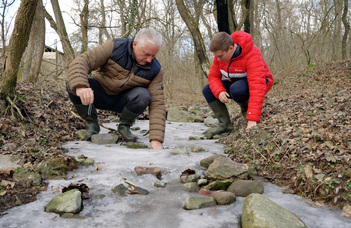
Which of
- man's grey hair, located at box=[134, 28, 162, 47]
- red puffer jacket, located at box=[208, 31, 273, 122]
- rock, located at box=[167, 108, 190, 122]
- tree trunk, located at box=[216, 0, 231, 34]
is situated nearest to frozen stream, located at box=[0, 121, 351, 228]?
red puffer jacket, located at box=[208, 31, 273, 122]

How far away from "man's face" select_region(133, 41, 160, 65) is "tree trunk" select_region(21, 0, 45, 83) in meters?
3.26

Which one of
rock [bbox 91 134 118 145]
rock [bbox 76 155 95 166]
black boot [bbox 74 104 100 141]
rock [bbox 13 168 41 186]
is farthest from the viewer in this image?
black boot [bbox 74 104 100 141]

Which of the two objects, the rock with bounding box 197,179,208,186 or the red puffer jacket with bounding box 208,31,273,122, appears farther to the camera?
the red puffer jacket with bounding box 208,31,273,122

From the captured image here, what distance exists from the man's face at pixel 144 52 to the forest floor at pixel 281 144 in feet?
4.36

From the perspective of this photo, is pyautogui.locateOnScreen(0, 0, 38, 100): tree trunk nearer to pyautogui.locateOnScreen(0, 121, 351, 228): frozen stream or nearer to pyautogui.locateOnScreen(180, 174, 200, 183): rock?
pyautogui.locateOnScreen(0, 121, 351, 228): frozen stream

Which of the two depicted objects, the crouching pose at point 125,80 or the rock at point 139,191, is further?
the crouching pose at point 125,80

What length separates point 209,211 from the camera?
1.67 meters

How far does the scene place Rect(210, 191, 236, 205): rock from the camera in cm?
177

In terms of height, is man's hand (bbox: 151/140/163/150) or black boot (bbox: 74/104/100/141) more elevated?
black boot (bbox: 74/104/100/141)

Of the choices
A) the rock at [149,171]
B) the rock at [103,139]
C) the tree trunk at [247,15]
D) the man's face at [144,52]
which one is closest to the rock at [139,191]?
the rock at [149,171]

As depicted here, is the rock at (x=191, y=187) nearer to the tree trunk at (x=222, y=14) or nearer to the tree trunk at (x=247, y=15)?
the tree trunk at (x=222, y=14)

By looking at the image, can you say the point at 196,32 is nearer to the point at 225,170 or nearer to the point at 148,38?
the point at 148,38

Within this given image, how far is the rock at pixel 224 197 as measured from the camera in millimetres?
1768

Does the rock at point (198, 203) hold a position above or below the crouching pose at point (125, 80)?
below
